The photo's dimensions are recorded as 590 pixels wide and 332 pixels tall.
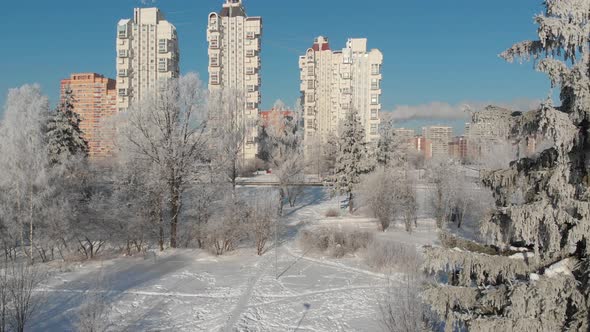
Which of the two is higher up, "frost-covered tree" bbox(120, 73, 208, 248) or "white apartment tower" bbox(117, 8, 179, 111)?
"white apartment tower" bbox(117, 8, 179, 111)

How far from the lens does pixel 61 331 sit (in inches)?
509

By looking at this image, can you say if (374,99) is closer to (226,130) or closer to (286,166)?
(286,166)

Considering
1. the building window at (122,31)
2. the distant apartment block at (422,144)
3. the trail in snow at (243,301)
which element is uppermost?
the building window at (122,31)

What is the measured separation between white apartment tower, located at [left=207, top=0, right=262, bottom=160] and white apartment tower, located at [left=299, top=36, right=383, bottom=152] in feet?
39.9

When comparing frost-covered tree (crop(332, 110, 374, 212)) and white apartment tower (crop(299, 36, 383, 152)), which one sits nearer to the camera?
frost-covered tree (crop(332, 110, 374, 212))

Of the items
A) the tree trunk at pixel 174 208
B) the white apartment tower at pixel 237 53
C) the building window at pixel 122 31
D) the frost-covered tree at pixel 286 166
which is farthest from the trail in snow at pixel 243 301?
the building window at pixel 122 31

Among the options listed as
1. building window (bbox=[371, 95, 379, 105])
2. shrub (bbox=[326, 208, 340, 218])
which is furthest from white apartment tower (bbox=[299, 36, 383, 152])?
shrub (bbox=[326, 208, 340, 218])

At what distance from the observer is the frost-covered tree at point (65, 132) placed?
30438mm

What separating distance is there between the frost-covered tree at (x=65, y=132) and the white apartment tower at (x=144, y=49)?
31.7 m

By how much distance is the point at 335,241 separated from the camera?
78.5ft

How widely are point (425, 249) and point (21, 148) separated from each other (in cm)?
2264

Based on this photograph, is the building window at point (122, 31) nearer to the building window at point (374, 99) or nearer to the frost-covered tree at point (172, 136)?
the building window at point (374, 99)

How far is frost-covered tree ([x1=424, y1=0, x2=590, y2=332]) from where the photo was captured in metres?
5.72

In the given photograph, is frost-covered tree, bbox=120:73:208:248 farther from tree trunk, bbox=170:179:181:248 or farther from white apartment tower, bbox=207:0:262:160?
white apartment tower, bbox=207:0:262:160
